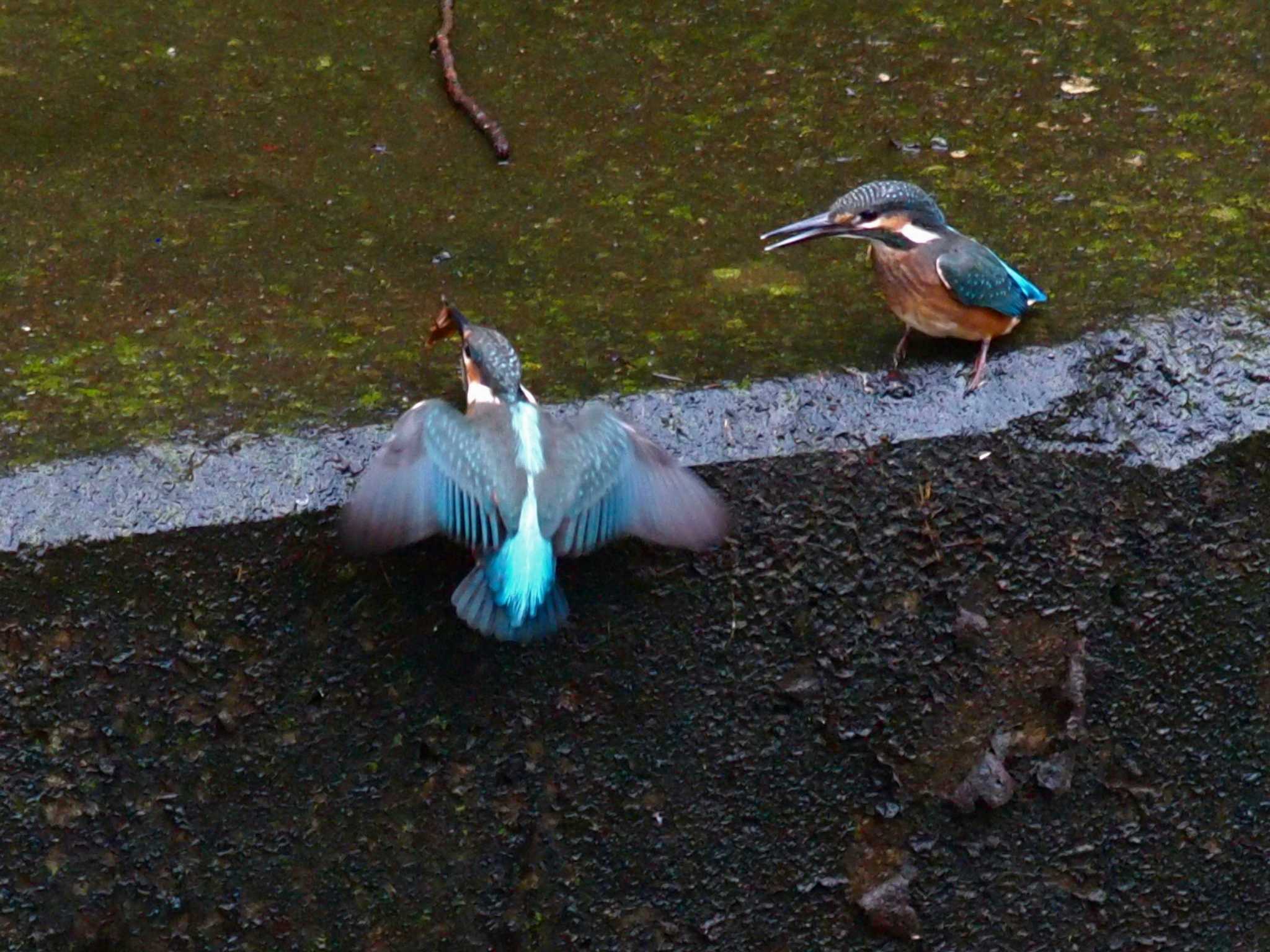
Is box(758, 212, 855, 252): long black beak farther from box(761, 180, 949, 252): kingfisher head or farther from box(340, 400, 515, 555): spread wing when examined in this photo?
box(340, 400, 515, 555): spread wing

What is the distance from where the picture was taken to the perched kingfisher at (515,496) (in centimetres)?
200

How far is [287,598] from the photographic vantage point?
2076 millimetres

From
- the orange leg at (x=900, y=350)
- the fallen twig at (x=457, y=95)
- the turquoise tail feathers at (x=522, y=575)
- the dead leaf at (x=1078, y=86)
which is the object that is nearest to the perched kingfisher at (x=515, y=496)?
the turquoise tail feathers at (x=522, y=575)

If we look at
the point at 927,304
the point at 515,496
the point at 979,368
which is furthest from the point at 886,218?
the point at 515,496

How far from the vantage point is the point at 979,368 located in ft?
7.50

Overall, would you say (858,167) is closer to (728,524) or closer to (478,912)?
(728,524)

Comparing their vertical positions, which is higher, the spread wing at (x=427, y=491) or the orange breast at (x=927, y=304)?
the orange breast at (x=927, y=304)

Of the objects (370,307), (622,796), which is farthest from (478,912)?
(370,307)

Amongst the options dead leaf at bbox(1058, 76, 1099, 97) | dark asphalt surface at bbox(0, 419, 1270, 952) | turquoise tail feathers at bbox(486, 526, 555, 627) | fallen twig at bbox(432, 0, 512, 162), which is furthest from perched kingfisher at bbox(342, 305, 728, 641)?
dead leaf at bbox(1058, 76, 1099, 97)

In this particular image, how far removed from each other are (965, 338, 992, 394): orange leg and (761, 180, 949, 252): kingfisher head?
0.17 metres

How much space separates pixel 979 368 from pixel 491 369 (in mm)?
699

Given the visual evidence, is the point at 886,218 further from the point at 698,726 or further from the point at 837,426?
the point at 698,726

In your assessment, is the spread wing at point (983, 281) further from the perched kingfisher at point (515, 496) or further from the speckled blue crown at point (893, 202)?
the perched kingfisher at point (515, 496)

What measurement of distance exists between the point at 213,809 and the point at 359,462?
0.51m
